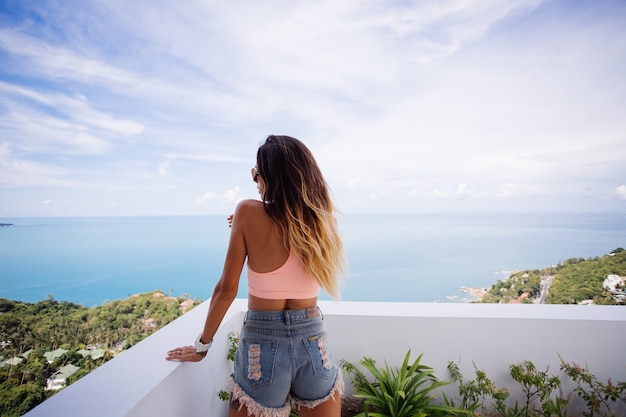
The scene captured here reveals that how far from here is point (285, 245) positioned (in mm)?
1331

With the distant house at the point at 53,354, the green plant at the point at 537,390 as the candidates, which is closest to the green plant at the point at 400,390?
the green plant at the point at 537,390

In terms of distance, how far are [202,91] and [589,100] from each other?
8401 millimetres

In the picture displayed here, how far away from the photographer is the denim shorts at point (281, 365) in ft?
4.25

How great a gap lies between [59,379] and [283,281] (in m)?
1.63

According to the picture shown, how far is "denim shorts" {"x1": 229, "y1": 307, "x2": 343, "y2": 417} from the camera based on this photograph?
129 centimetres

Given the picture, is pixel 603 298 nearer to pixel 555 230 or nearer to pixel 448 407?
pixel 448 407

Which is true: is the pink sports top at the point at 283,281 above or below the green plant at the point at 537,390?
above

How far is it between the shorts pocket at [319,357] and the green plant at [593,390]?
209 cm

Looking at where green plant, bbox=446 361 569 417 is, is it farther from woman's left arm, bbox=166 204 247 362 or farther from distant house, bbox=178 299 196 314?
distant house, bbox=178 299 196 314

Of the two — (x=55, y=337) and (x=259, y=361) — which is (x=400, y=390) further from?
(x=55, y=337)

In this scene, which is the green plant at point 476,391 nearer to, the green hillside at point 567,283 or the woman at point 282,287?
the woman at point 282,287

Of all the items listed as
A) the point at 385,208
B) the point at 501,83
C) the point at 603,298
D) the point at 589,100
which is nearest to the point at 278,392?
the point at 603,298

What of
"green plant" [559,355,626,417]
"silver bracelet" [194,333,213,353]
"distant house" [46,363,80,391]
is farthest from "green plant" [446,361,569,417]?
"distant house" [46,363,80,391]

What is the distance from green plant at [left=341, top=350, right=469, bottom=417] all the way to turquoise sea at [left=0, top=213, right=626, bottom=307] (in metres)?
1.97
